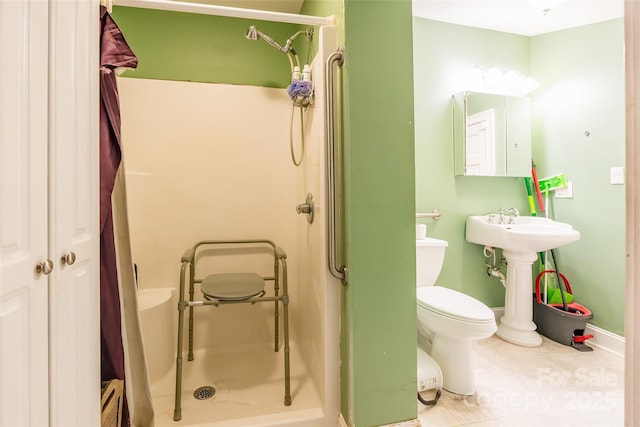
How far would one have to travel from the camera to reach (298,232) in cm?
203

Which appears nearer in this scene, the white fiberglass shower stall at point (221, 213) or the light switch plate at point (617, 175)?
the white fiberglass shower stall at point (221, 213)

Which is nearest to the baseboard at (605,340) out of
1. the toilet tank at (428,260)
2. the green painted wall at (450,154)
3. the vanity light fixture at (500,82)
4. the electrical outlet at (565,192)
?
the green painted wall at (450,154)

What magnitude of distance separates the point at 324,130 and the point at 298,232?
915mm

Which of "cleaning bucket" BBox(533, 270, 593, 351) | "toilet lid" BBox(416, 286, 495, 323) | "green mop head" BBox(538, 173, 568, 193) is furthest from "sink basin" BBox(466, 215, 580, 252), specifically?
"toilet lid" BBox(416, 286, 495, 323)

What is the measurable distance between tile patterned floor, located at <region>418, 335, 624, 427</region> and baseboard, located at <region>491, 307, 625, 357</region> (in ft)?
0.14

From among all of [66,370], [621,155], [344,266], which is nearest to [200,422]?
[66,370]

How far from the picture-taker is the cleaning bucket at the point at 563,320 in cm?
201

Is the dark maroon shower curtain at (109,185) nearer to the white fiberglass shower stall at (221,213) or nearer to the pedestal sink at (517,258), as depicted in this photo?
the white fiberglass shower stall at (221,213)

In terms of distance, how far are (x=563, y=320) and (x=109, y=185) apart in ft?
8.64

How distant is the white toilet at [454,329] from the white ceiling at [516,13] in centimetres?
186

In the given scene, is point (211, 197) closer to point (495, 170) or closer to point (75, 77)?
point (75, 77)

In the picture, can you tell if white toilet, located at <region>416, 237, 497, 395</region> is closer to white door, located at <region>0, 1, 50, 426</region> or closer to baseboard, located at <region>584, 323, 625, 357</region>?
baseboard, located at <region>584, 323, 625, 357</region>

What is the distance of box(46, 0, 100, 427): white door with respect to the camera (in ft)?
2.27

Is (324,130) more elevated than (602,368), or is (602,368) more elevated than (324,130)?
(324,130)
